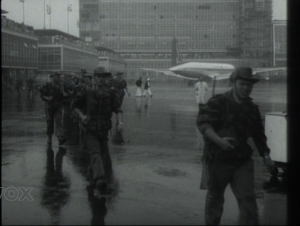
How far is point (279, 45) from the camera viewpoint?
123375mm

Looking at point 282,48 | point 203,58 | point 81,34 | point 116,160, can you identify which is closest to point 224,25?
point 203,58

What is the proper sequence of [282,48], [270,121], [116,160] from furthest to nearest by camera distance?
[282,48], [116,160], [270,121]

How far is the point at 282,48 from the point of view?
12244 cm

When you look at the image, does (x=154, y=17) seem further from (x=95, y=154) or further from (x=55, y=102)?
(x=95, y=154)

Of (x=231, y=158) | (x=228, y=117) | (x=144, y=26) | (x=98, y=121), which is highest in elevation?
(x=144, y=26)

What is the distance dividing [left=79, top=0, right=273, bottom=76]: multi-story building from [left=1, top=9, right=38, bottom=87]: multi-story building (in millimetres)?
74048

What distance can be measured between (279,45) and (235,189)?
411 ft

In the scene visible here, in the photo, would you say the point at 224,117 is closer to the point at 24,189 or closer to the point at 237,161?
the point at 237,161

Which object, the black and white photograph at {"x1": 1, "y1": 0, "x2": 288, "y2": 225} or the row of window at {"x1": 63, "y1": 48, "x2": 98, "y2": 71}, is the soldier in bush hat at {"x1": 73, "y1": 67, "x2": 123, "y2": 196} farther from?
the row of window at {"x1": 63, "y1": 48, "x2": 98, "y2": 71}

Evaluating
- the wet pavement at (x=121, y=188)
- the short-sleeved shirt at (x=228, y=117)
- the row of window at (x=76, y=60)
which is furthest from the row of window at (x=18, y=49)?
the short-sleeved shirt at (x=228, y=117)

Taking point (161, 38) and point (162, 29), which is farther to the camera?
point (161, 38)

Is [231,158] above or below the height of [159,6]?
below

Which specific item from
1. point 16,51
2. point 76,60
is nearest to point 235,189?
point 16,51

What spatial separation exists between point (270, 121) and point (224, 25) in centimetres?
13334
